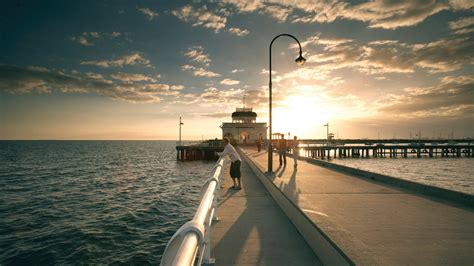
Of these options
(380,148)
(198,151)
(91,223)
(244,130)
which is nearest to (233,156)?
(91,223)

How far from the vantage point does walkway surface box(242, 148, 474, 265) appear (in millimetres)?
3190

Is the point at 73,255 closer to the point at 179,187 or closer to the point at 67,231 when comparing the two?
the point at 67,231

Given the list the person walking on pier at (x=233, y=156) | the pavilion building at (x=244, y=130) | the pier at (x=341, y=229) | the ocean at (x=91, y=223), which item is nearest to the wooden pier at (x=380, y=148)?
the pavilion building at (x=244, y=130)


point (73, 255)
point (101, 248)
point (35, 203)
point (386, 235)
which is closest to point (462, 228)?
point (386, 235)

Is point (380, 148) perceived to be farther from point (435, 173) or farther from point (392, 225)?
point (392, 225)

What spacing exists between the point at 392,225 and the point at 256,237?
2826mm

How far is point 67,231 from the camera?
32.7 ft

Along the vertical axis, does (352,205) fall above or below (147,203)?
above

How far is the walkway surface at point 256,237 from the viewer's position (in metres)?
3.67

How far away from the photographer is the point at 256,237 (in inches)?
176

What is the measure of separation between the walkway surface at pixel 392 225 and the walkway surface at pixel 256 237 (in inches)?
23.1

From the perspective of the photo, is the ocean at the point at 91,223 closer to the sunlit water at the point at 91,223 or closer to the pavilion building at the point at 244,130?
the sunlit water at the point at 91,223

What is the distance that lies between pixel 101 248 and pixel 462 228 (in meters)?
10.7

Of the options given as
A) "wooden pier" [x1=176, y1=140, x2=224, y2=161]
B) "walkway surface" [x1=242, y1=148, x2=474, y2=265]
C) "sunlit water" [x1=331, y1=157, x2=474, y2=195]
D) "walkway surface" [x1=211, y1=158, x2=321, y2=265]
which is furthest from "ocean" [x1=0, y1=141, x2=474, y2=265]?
"wooden pier" [x1=176, y1=140, x2=224, y2=161]
